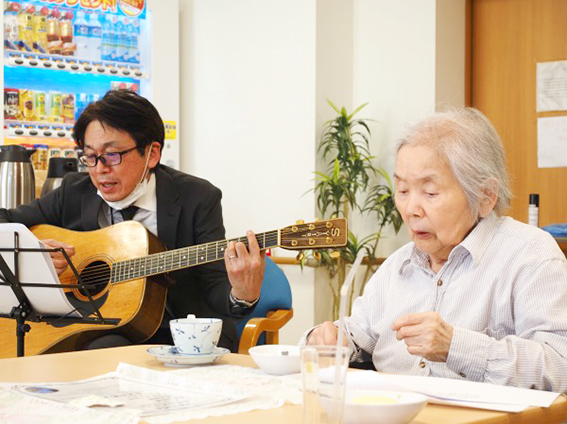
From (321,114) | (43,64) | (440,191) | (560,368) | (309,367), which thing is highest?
(43,64)

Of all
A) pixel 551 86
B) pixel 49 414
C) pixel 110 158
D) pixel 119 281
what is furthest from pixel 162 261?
pixel 551 86

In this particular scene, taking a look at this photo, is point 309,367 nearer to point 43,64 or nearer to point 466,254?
point 466,254

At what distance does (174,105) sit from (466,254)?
→ 4.12 m

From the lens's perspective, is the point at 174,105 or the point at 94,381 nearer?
the point at 94,381

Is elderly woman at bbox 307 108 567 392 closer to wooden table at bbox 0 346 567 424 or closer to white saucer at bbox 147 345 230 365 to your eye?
white saucer at bbox 147 345 230 365

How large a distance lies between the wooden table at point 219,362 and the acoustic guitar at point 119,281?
73 cm

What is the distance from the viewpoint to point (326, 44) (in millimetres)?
5258

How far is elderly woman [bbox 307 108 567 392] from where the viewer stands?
173cm

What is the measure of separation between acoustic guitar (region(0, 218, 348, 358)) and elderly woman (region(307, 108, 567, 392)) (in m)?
0.58

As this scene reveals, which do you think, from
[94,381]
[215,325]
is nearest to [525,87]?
[215,325]

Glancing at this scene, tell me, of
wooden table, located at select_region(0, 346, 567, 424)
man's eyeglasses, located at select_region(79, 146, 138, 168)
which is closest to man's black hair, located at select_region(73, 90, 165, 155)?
man's eyeglasses, located at select_region(79, 146, 138, 168)

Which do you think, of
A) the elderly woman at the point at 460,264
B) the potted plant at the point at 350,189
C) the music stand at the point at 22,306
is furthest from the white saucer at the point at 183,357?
the potted plant at the point at 350,189

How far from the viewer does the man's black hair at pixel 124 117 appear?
2.85 m

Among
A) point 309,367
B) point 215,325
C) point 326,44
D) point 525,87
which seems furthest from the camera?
point 326,44
